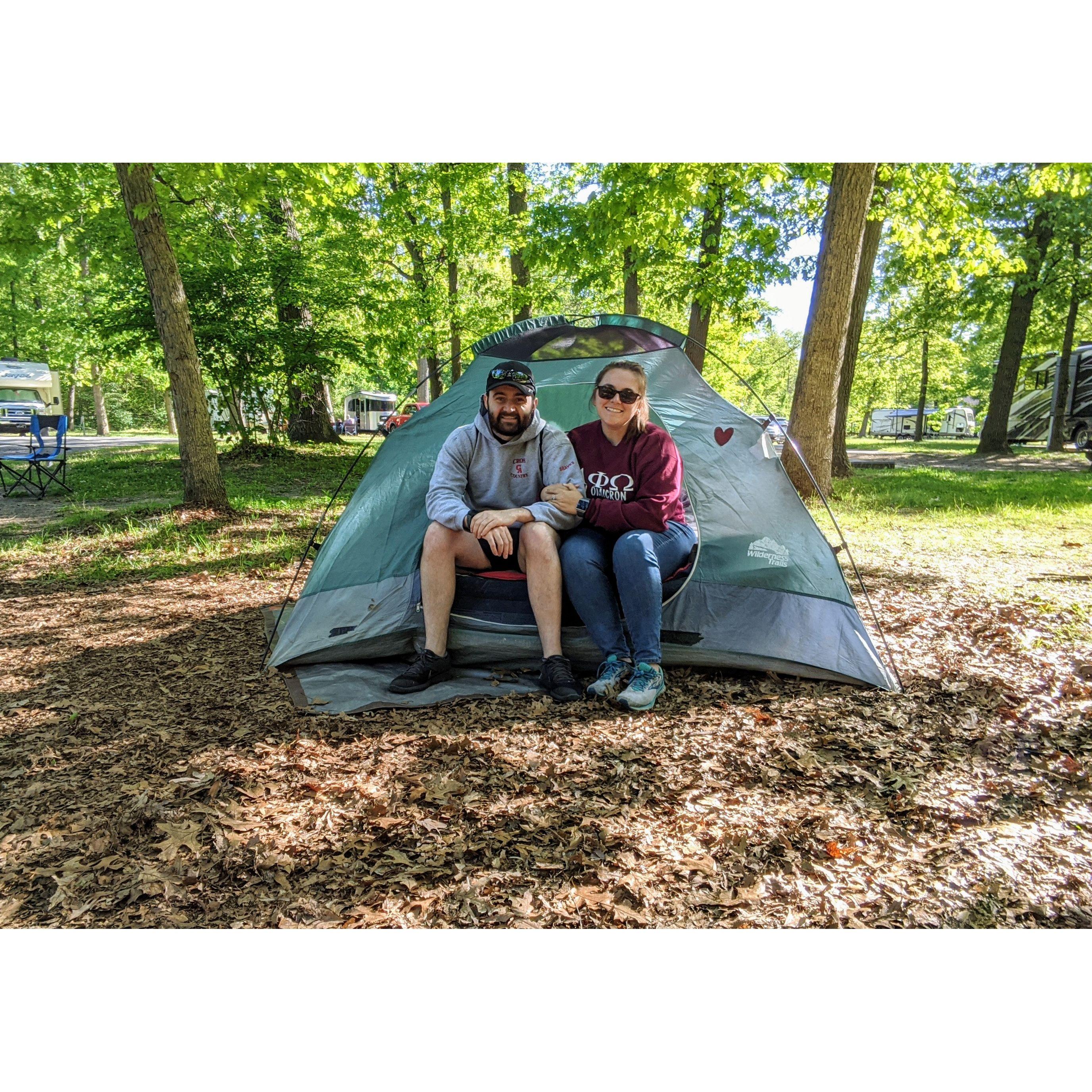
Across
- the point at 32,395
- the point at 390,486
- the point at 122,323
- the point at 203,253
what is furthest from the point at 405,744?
the point at 32,395

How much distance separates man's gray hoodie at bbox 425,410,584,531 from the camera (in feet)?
12.6

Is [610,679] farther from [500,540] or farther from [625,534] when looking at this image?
[500,540]

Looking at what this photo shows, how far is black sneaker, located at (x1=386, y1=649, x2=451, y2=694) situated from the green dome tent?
0.46 ft

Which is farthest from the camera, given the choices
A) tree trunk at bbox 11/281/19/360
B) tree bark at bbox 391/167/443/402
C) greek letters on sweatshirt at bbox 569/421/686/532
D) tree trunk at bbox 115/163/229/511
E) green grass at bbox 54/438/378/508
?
tree trunk at bbox 11/281/19/360

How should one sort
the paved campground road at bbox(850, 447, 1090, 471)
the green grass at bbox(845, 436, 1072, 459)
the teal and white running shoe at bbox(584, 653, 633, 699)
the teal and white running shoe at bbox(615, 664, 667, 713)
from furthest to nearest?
the green grass at bbox(845, 436, 1072, 459), the paved campground road at bbox(850, 447, 1090, 471), the teal and white running shoe at bbox(584, 653, 633, 699), the teal and white running shoe at bbox(615, 664, 667, 713)

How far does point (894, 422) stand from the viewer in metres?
49.5

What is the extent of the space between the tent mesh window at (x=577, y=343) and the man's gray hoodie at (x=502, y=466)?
0.86 meters

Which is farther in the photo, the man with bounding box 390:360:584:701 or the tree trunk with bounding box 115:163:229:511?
the tree trunk with bounding box 115:163:229:511

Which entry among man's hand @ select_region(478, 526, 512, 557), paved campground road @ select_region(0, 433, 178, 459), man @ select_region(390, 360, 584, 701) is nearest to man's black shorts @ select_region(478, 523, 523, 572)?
man @ select_region(390, 360, 584, 701)

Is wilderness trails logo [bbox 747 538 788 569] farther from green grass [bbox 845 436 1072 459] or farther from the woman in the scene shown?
green grass [bbox 845 436 1072 459]

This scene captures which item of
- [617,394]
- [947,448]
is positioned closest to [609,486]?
[617,394]

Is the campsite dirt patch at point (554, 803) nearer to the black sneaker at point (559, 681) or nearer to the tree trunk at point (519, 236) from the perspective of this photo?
the black sneaker at point (559, 681)

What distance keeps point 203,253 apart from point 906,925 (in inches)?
513
